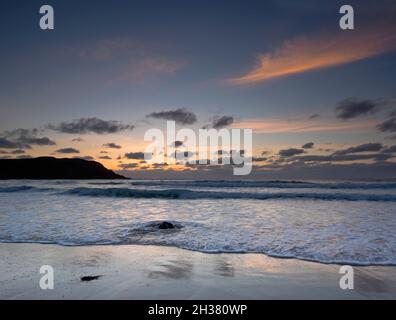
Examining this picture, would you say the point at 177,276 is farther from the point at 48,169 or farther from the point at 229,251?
the point at 48,169

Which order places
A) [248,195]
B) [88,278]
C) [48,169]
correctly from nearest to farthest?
[88,278], [248,195], [48,169]

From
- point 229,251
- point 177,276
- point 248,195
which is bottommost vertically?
point 248,195

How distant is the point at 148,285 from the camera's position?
518cm

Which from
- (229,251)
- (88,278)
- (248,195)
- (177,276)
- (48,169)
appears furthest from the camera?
(48,169)

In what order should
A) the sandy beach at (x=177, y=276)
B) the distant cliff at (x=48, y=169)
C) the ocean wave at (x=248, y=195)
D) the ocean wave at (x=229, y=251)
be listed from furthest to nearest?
the distant cliff at (x=48, y=169) → the ocean wave at (x=248, y=195) → the ocean wave at (x=229, y=251) → the sandy beach at (x=177, y=276)

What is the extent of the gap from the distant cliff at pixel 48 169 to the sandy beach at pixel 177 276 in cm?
9573

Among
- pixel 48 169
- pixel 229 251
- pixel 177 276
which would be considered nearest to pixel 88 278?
pixel 177 276

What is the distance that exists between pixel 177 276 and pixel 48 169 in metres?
105

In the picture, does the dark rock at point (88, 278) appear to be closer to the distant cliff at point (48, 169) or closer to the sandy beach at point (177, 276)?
the sandy beach at point (177, 276)

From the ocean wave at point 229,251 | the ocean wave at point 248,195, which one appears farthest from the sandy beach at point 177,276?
the ocean wave at point 248,195

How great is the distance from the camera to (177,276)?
18.5 feet

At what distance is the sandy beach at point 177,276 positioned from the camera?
482 centimetres
